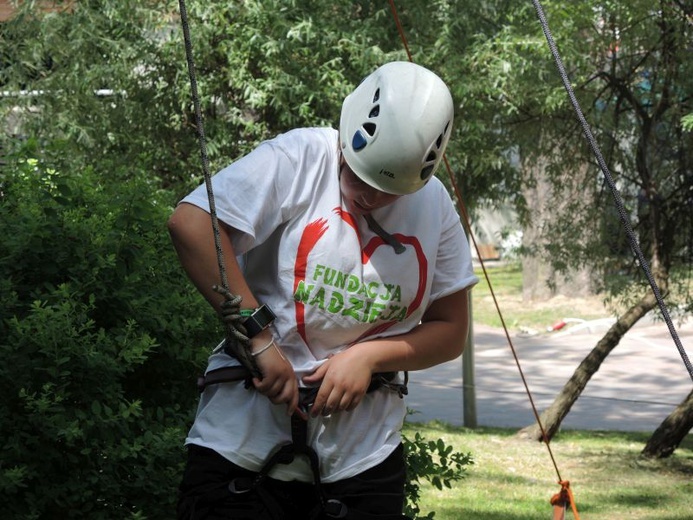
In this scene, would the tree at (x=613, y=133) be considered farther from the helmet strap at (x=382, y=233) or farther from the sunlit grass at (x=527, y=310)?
the sunlit grass at (x=527, y=310)

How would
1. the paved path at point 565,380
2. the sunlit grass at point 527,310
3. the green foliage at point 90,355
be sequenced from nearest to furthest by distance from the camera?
the green foliage at point 90,355
the paved path at point 565,380
the sunlit grass at point 527,310

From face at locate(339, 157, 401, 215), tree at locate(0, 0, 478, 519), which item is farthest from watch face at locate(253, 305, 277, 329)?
tree at locate(0, 0, 478, 519)

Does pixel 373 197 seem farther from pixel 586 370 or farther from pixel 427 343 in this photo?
pixel 586 370

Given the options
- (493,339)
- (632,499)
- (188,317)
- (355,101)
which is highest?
(355,101)

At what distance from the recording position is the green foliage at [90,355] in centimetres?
376

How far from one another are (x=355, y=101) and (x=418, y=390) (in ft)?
37.6

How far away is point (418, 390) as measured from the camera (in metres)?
13.9

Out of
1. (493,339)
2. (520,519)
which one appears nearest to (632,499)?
(520,519)

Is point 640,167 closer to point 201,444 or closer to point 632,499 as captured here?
point 632,499

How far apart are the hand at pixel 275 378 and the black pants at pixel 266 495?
0.67ft

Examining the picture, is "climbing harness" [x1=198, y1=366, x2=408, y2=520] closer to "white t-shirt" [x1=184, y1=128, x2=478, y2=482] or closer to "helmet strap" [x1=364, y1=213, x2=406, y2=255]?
"white t-shirt" [x1=184, y1=128, x2=478, y2=482]

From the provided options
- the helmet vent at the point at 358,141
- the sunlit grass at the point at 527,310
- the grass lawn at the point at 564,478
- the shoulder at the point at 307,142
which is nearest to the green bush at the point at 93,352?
the shoulder at the point at 307,142

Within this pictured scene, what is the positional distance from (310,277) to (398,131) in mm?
348

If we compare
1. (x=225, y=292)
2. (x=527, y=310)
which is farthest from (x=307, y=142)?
(x=527, y=310)
